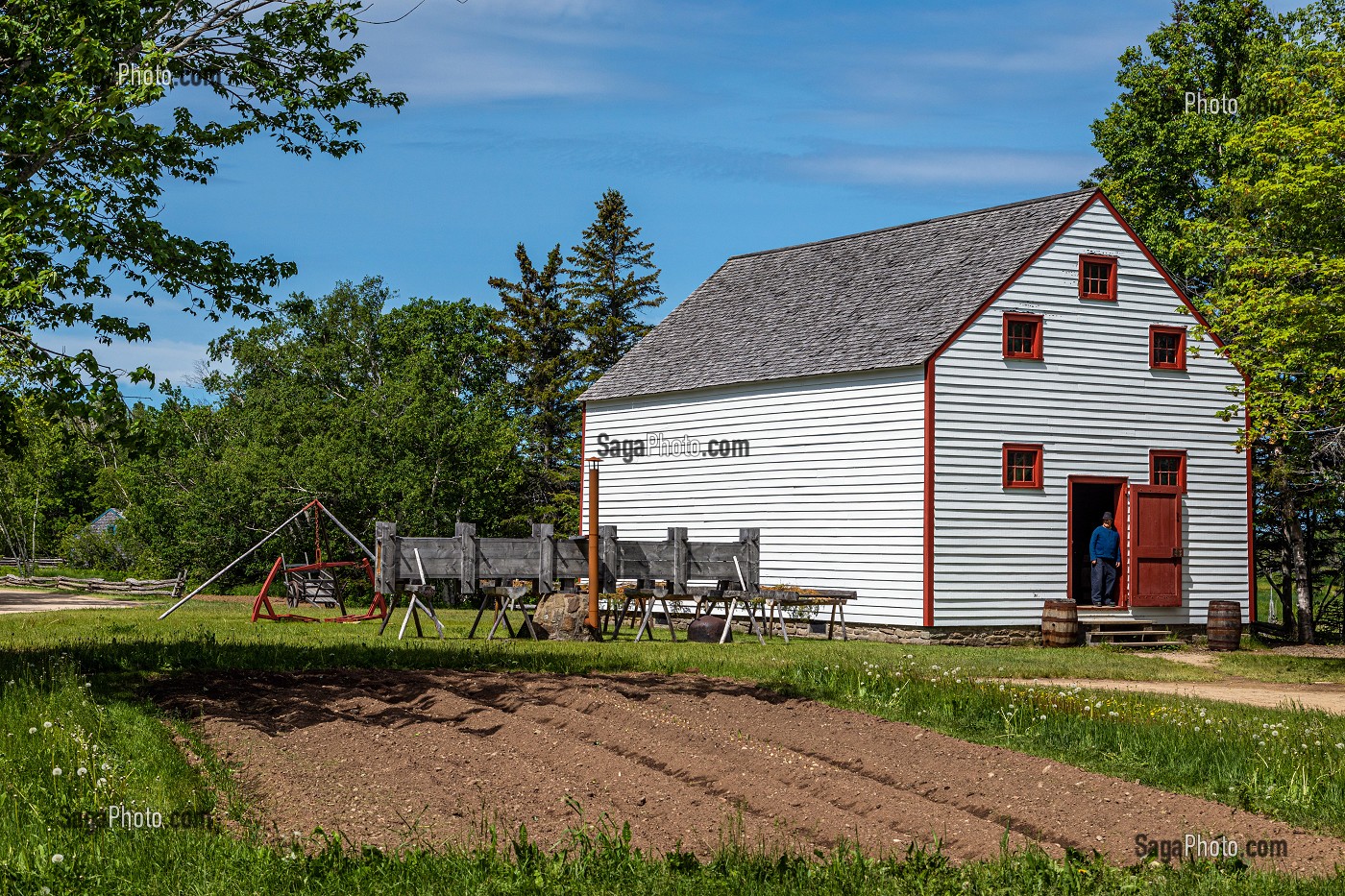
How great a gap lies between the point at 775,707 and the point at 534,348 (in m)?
42.1

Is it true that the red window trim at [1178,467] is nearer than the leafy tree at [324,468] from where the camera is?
Yes

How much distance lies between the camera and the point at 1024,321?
79.7 feet

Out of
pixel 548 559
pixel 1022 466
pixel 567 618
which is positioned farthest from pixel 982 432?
pixel 567 618

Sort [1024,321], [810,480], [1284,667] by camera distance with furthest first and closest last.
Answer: [810,480] < [1024,321] < [1284,667]

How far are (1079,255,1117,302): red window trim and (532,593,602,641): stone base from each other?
39.6 ft

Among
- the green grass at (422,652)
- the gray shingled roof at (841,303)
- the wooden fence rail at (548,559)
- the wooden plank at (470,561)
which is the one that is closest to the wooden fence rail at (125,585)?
the green grass at (422,652)

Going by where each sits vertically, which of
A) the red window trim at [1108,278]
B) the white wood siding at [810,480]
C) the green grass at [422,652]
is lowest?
the green grass at [422,652]

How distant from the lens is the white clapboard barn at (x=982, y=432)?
917 inches

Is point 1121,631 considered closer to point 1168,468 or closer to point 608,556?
point 1168,468

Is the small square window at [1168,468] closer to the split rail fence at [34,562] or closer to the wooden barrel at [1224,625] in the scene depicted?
the wooden barrel at [1224,625]

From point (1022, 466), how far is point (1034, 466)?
0.25 m

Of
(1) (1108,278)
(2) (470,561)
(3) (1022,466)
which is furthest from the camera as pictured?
(1) (1108,278)

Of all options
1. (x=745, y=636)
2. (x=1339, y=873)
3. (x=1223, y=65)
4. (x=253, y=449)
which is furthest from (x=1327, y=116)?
(x=253, y=449)

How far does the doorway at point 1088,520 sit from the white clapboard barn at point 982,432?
0.20 ft
